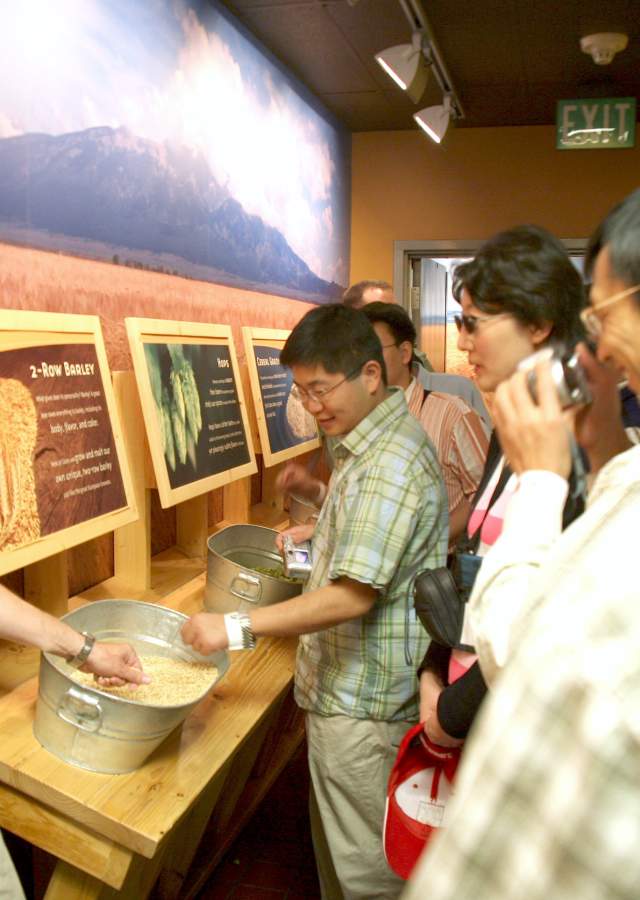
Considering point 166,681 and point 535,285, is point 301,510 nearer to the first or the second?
point 166,681

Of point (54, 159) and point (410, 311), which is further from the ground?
point (54, 159)

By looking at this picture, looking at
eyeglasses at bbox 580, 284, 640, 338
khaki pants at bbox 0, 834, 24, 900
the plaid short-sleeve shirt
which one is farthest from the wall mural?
eyeglasses at bbox 580, 284, 640, 338

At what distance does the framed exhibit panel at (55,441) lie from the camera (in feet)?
6.33

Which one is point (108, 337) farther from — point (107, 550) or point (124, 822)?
point (124, 822)

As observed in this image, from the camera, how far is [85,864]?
5.50ft

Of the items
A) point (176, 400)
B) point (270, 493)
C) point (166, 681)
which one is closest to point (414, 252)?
point (270, 493)

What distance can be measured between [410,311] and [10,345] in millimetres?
4933

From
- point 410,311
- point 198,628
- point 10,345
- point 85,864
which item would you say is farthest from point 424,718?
point 410,311

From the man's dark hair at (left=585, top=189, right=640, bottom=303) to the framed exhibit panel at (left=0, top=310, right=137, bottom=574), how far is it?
1419 mm

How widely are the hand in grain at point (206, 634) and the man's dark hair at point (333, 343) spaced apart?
0.68m

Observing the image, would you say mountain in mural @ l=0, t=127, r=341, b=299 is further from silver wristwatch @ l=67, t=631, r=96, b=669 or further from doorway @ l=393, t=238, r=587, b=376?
doorway @ l=393, t=238, r=587, b=376

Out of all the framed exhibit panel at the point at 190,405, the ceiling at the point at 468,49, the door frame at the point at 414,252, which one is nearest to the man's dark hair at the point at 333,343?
the framed exhibit panel at the point at 190,405

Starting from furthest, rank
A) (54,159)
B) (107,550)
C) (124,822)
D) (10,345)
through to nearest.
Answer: (107,550)
(54,159)
(10,345)
(124,822)

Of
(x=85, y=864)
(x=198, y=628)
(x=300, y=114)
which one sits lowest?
(x=85, y=864)
